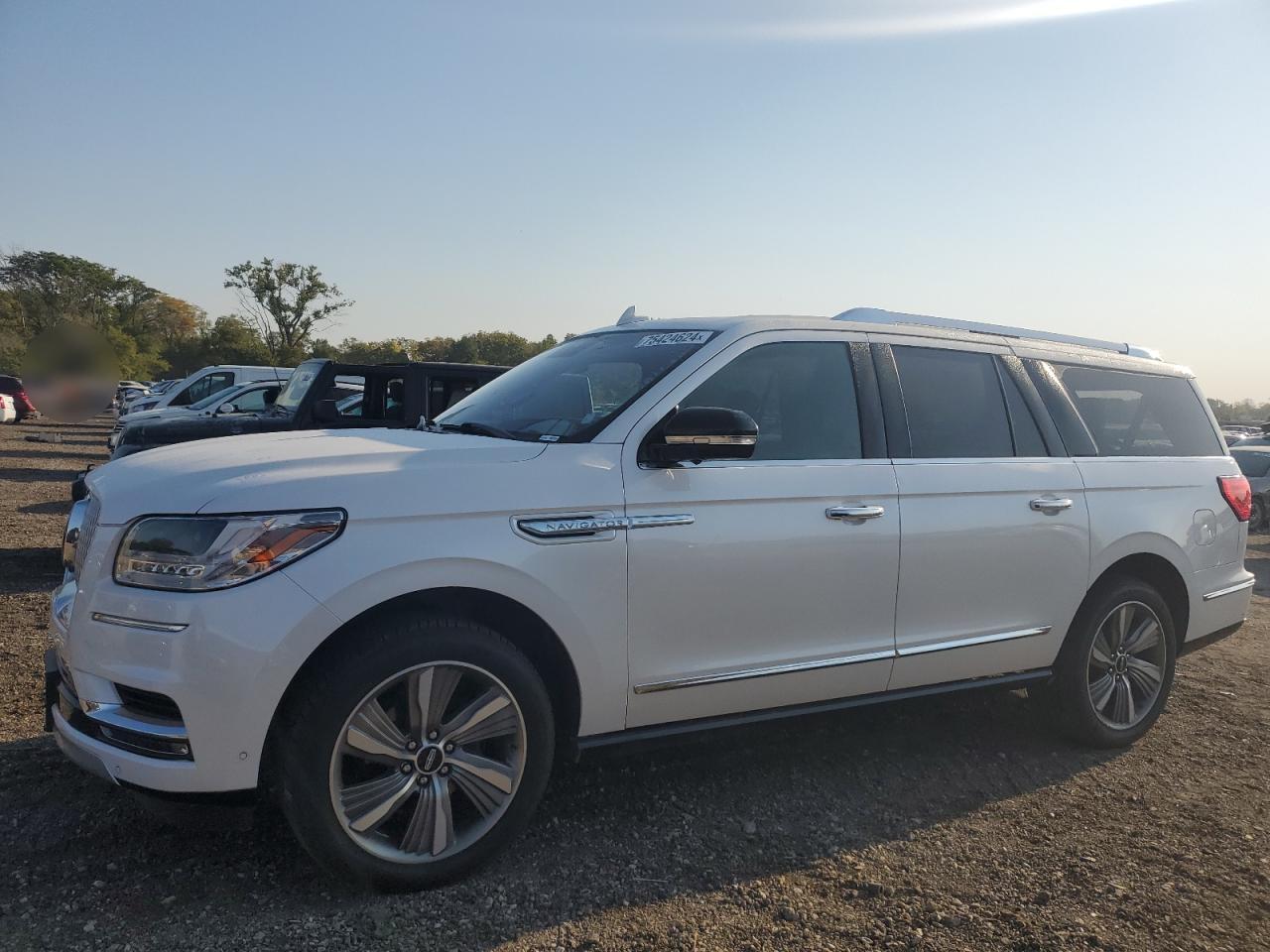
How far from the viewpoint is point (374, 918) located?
2.80 m

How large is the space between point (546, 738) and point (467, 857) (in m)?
0.44

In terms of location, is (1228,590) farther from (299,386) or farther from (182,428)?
(182,428)

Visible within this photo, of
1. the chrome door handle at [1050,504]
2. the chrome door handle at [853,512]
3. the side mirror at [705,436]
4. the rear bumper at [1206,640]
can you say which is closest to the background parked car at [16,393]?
the side mirror at [705,436]

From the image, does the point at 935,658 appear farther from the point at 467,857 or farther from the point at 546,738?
the point at 467,857

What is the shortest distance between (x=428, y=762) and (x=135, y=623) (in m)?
0.94

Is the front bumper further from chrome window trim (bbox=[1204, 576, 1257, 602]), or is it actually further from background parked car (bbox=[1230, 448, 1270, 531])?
background parked car (bbox=[1230, 448, 1270, 531])

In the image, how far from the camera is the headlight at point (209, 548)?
2.63 m

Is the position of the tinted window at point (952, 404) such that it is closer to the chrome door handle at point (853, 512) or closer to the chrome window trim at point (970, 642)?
the chrome door handle at point (853, 512)

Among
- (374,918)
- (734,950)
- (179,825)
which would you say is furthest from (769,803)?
(179,825)

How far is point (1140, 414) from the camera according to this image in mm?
4910

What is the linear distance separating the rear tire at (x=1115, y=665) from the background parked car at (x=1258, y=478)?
13.5m

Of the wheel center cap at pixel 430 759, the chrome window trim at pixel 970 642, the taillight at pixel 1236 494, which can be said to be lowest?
the wheel center cap at pixel 430 759

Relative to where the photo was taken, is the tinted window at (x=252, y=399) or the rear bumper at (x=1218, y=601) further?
the tinted window at (x=252, y=399)

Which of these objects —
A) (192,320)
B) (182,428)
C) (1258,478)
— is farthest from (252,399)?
(192,320)
